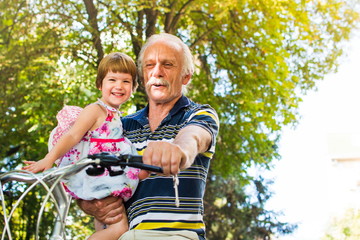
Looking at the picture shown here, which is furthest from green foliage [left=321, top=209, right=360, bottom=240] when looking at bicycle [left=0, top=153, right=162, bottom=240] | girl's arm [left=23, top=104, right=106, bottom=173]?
bicycle [left=0, top=153, right=162, bottom=240]

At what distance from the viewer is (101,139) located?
267cm

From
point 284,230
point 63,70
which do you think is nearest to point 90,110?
point 63,70

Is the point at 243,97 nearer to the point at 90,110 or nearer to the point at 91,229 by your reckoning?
the point at 91,229

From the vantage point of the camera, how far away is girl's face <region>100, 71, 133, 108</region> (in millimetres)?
2850

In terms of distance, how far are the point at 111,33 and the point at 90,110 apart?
23.7ft

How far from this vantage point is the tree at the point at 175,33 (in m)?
9.45

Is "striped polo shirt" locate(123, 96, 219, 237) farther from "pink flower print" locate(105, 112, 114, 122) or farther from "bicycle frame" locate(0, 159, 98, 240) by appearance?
"bicycle frame" locate(0, 159, 98, 240)

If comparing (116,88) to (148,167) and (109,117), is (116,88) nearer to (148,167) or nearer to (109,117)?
(109,117)

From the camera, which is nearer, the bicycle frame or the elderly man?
the bicycle frame

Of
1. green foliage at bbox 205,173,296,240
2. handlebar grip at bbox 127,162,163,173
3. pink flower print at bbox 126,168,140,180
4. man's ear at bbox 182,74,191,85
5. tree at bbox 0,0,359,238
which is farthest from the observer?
green foliage at bbox 205,173,296,240

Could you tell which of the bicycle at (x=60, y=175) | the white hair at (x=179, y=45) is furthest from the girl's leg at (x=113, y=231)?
the white hair at (x=179, y=45)

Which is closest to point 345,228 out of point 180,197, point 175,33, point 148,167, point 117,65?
point 175,33

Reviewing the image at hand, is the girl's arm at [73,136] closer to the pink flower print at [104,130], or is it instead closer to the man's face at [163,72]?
the pink flower print at [104,130]

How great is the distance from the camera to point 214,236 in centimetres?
1504
